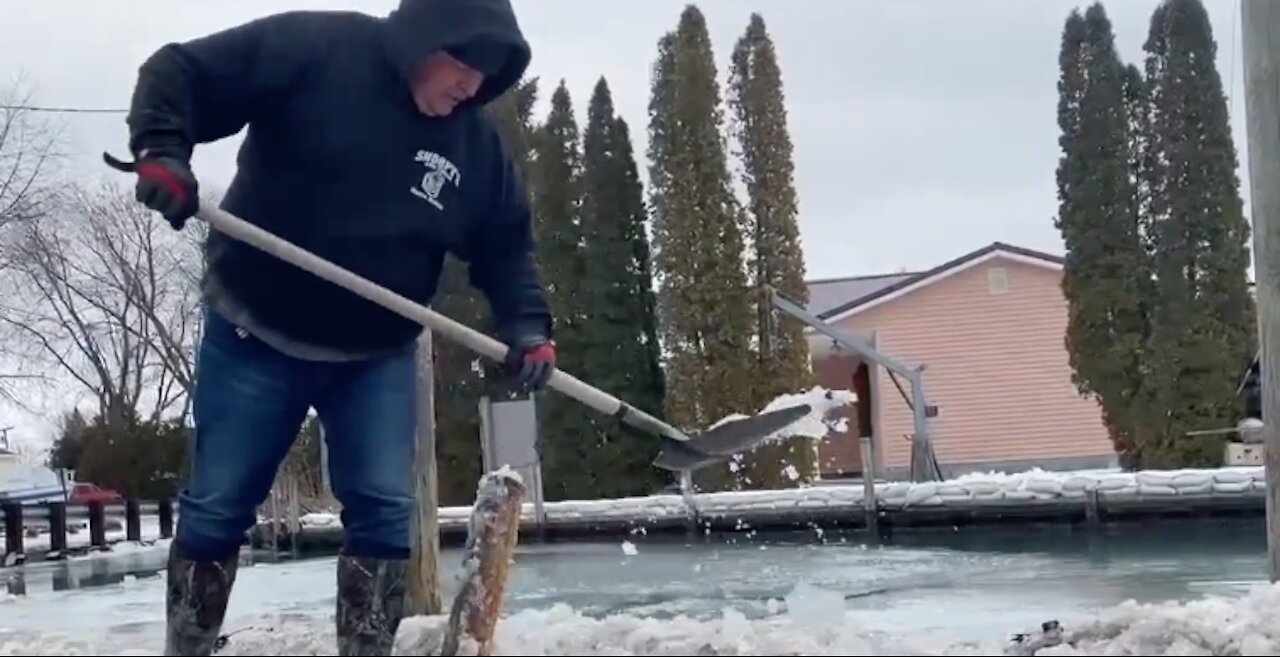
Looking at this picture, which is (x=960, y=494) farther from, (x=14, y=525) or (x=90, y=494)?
(x=90, y=494)

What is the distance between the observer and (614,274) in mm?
22406

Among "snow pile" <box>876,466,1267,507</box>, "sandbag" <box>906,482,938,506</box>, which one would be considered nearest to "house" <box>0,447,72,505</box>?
"sandbag" <box>906,482,938,506</box>

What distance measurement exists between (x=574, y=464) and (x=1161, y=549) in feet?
37.1

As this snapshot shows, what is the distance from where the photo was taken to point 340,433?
3000mm

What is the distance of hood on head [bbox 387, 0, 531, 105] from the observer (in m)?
2.82

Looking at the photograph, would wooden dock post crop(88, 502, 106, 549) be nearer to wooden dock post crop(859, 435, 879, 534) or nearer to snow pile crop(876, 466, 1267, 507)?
wooden dock post crop(859, 435, 879, 534)

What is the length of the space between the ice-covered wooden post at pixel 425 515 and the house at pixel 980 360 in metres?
21.4

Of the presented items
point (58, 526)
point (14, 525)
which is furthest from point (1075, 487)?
point (14, 525)

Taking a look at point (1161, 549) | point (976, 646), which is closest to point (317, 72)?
point (976, 646)

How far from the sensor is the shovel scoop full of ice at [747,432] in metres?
3.73

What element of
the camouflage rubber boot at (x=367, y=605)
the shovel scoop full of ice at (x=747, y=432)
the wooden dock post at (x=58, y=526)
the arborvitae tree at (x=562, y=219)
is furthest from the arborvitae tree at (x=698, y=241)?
the camouflage rubber boot at (x=367, y=605)

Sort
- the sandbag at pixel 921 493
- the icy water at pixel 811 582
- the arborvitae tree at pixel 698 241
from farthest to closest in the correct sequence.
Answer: the arborvitae tree at pixel 698 241, the sandbag at pixel 921 493, the icy water at pixel 811 582

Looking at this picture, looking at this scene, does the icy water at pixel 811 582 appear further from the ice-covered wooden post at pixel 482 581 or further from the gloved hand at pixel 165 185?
the gloved hand at pixel 165 185

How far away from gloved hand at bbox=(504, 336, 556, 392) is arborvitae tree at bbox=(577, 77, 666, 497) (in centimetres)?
1893
